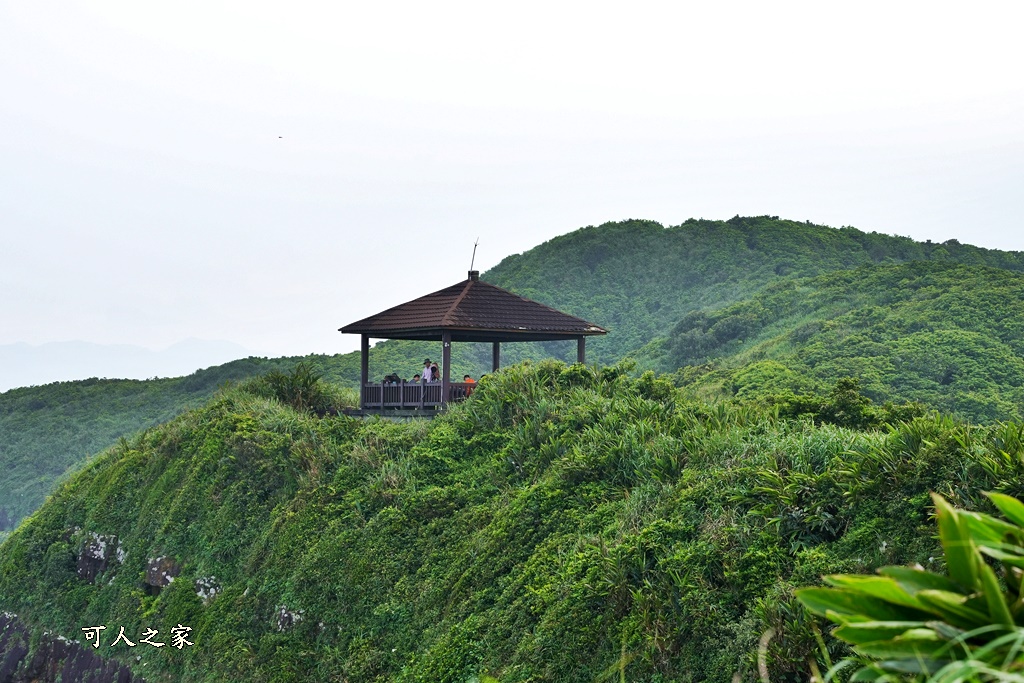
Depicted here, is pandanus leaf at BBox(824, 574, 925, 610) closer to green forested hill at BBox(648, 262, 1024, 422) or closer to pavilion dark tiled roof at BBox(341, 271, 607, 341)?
pavilion dark tiled roof at BBox(341, 271, 607, 341)

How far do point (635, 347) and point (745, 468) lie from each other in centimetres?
5056

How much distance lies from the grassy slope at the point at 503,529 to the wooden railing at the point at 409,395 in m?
2.57

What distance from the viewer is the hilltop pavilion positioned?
1875 centimetres

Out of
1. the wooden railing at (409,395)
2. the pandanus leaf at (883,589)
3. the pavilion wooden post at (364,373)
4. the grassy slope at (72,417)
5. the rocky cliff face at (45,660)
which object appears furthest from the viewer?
the grassy slope at (72,417)

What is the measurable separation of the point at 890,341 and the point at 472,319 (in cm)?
2055

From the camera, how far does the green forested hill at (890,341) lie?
96.6ft

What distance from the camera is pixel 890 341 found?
33.4m

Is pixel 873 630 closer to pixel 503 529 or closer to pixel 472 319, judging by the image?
pixel 503 529

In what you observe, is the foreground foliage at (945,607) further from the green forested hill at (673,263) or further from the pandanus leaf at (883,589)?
the green forested hill at (673,263)

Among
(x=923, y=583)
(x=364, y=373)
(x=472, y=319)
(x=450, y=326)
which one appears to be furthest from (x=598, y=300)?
(x=923, y=583)

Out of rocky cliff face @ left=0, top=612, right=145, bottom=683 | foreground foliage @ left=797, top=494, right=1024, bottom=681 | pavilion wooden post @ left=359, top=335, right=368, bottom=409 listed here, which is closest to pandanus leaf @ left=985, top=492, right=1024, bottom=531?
foreground foliage @ left=797, top=494, right=1024, bottom=681

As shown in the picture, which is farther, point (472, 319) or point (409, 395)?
point (409, 395)

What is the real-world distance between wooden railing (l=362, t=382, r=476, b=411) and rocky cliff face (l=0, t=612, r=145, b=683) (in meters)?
7.11

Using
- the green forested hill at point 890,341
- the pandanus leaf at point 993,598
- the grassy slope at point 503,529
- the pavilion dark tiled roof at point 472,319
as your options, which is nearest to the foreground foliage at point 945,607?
the pandanus leaf at point 993,598
